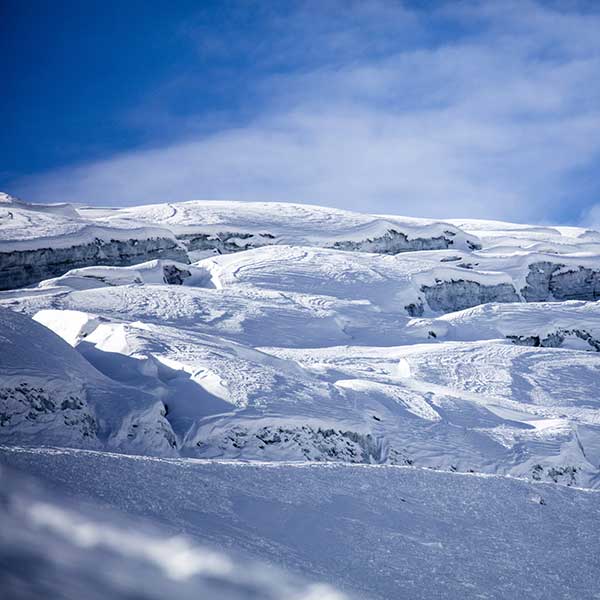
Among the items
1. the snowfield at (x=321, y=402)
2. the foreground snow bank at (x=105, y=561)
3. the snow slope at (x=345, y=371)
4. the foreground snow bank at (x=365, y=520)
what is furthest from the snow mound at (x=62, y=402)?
the foreground snow bank at (x=105, y=561)

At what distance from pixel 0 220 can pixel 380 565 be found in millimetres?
22966

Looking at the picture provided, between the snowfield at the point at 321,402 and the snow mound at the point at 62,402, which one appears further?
the snow mound at the point at 62,402

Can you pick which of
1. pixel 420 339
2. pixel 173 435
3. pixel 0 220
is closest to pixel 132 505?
pixel 173 435

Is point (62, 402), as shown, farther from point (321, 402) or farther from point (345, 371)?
point (345, 371)

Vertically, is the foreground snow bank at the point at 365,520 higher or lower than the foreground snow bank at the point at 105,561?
lower

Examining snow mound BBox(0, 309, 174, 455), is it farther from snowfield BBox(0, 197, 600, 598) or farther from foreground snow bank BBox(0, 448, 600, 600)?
foreground snow bank BBox(0, 448, 600, 600)

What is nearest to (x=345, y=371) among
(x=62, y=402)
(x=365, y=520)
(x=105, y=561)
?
(x=62, y=402)

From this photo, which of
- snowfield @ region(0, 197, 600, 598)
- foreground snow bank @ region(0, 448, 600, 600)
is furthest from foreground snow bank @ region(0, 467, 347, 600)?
foreground snow bank @ region(0, 448, 600, 600)

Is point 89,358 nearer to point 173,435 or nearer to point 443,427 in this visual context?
point 173,435

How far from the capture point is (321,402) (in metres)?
8.49

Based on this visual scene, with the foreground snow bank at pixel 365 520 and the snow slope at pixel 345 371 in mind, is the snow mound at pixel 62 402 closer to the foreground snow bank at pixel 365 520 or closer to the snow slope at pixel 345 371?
the snow slope at pixel 345 371

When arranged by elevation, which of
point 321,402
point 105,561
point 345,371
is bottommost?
point 321,402

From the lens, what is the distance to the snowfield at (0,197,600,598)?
120 inches

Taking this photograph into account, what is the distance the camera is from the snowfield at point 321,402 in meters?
3.04
